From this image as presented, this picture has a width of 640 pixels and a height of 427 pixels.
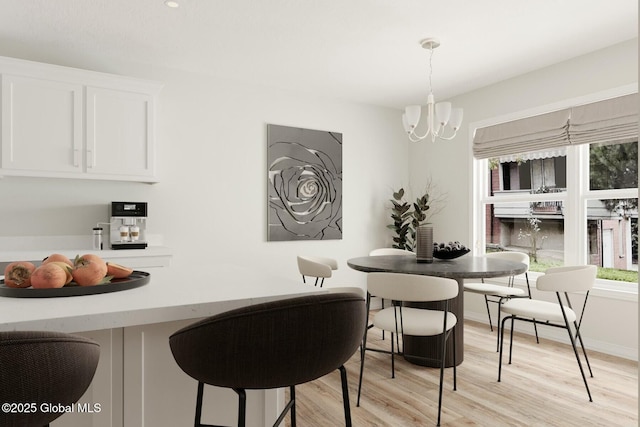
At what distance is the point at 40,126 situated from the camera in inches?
126

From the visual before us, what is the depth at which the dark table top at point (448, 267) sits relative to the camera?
Answer: 2.52 meters

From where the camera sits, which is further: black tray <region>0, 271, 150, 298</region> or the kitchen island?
black tray <region>0, 271, 150, 298</region>

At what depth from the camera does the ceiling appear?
9.17 feet

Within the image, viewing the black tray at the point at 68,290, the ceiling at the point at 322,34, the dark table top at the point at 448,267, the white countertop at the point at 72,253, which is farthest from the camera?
the white countertop at the point at 72,253

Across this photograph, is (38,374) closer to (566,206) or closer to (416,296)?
(416,296)

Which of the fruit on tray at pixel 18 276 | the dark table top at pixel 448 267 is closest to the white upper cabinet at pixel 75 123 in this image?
the dark table top at pixel 448 267

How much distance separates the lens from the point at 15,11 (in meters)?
2.85

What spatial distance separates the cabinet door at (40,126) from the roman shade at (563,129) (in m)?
3.76

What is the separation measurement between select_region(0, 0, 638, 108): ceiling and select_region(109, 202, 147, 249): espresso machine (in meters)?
1.29

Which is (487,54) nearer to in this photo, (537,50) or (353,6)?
(537,50)

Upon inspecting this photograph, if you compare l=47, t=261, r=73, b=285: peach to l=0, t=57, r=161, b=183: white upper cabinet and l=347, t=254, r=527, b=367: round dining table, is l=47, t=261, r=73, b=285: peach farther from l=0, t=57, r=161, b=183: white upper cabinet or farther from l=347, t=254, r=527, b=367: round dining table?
l=0, t=57, r=161, b=183: white upper cabinet

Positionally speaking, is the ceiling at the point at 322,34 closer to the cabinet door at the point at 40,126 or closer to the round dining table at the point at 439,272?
the cabinet door at the point at 40,126

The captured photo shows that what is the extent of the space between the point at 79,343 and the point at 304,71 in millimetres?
3523

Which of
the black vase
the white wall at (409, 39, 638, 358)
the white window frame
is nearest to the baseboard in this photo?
the white wall at (409, 39, 638, 358)
